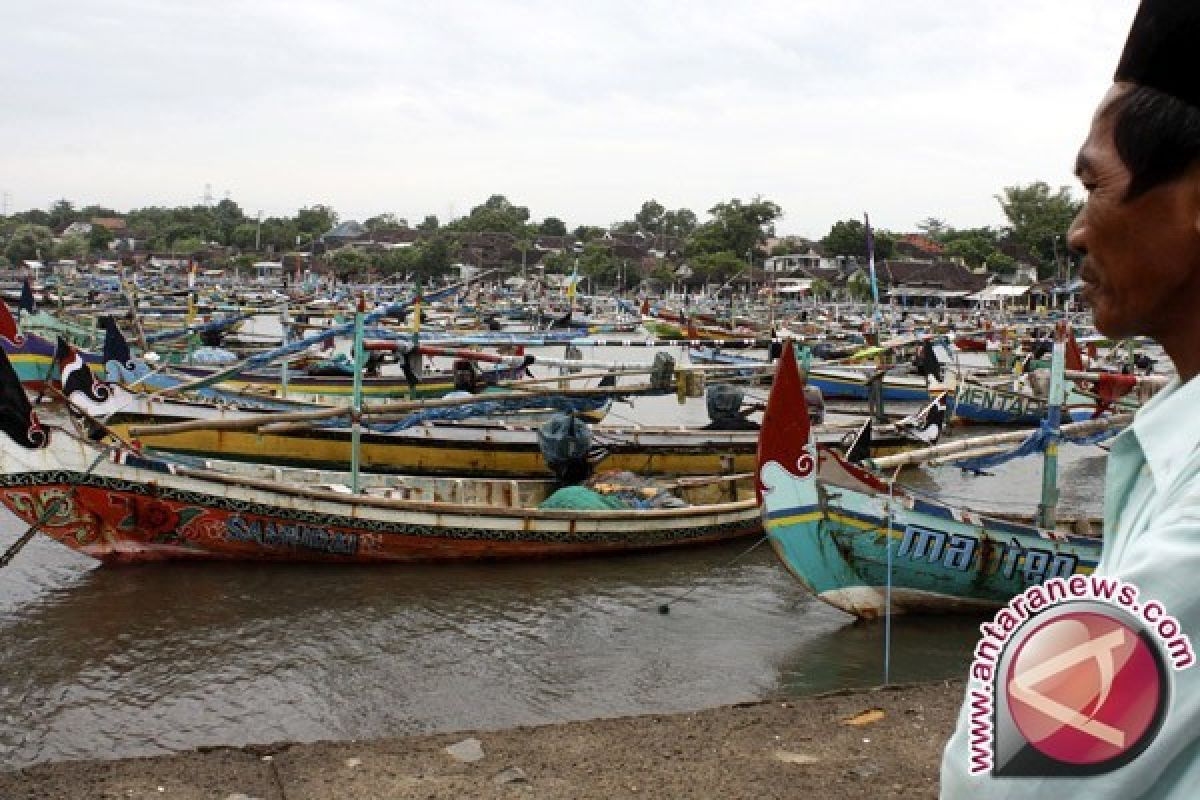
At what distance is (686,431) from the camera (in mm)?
16312

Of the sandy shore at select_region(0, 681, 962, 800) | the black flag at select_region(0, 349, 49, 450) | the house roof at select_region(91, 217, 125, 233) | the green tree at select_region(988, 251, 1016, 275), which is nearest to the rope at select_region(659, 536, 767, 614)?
the sandy shore at select_region(0, 681, 962, 800)

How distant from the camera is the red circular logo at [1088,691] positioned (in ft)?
2.43

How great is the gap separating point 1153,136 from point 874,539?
902 centimetres

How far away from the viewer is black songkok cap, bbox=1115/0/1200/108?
91cm

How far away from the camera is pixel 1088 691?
0.75 meters

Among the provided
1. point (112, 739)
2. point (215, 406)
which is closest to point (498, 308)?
point (215, 406)

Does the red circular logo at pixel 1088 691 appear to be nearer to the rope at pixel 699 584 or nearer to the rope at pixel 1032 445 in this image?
the rope at pixel 1032 445

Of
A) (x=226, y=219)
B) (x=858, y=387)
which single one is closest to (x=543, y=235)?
(x=226, y=219)

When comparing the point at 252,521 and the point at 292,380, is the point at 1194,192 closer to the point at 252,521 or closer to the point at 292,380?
the point at 252,521

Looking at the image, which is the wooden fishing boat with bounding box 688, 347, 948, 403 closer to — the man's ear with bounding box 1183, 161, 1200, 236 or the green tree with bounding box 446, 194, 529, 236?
the man's ear with bounding box 1183, 161, 1200, 236

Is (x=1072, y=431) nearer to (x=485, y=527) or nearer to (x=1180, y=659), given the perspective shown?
(x=485, y=527)

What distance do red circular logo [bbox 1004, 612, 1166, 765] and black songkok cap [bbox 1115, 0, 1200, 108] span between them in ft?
1.63

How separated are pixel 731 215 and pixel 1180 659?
251 feet

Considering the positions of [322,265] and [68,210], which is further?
[68,210]
